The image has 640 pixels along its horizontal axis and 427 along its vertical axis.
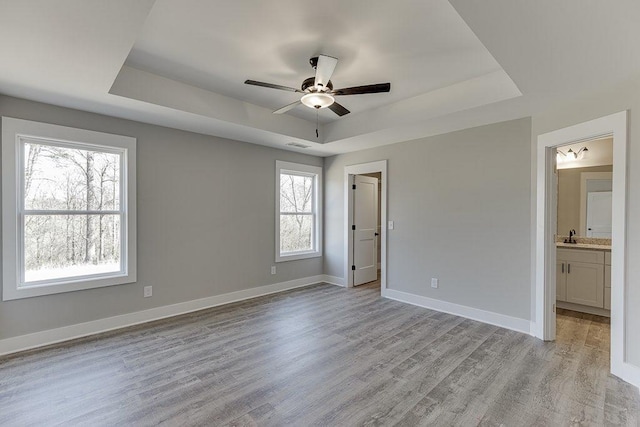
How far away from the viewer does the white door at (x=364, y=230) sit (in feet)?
18.5

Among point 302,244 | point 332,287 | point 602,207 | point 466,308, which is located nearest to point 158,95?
point 302,244

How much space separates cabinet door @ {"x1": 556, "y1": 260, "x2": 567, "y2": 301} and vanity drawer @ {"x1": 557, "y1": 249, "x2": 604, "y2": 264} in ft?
0.32

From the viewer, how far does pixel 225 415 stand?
2057mm

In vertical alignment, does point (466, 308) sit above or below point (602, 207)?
below

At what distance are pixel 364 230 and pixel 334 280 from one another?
1099mm

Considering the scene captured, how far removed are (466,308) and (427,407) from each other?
2.16 m

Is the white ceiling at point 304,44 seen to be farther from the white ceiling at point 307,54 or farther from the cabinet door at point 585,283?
the cabinet door at point 585,283

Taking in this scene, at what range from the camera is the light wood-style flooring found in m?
2.05

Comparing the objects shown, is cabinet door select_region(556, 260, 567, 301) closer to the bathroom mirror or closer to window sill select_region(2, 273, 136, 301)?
the bathroom mirror

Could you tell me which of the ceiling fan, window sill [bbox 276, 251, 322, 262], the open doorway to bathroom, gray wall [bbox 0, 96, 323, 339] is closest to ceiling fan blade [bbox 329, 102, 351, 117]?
the ceiling fan

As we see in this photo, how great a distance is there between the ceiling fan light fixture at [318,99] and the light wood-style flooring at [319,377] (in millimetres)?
2354

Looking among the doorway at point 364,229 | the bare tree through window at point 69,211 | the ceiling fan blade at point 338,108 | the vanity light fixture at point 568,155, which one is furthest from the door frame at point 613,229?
the bare tree through window at point 69,211

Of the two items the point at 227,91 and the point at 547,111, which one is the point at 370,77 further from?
the point at 547,111

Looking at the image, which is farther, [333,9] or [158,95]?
[158,95]
